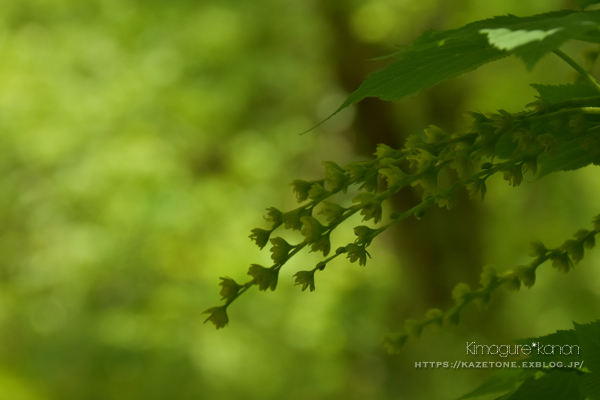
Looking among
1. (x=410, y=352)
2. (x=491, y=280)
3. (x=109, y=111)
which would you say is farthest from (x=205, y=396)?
(x=491, y=280)

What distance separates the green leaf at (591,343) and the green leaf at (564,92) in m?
0.13

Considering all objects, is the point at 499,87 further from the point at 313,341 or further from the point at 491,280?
the point at 491,280

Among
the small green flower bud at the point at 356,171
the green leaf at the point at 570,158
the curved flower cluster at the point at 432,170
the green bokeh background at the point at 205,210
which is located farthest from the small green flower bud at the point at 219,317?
the green bokeh background at the point at 205,210

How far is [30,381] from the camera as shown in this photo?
2.35 metres

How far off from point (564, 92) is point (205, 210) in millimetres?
2554

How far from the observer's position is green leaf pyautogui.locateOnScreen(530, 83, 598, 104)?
0.33 metres

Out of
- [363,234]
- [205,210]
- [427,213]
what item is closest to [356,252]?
[363,234]

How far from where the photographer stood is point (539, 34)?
0.22m

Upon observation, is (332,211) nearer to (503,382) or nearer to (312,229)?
(312,229)

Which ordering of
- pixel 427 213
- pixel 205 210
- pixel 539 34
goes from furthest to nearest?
pixel 205 210 < pixel 427 213 < pixel 539 34

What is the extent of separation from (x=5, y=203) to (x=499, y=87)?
247 cm

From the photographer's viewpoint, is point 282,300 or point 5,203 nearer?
point 282,300

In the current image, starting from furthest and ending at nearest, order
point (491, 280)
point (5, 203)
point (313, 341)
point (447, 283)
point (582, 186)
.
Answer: point (5, 203) < point (313, 341) < point (447, 283) < point (582, 186) < point (491, 280)

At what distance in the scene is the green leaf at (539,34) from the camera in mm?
210
